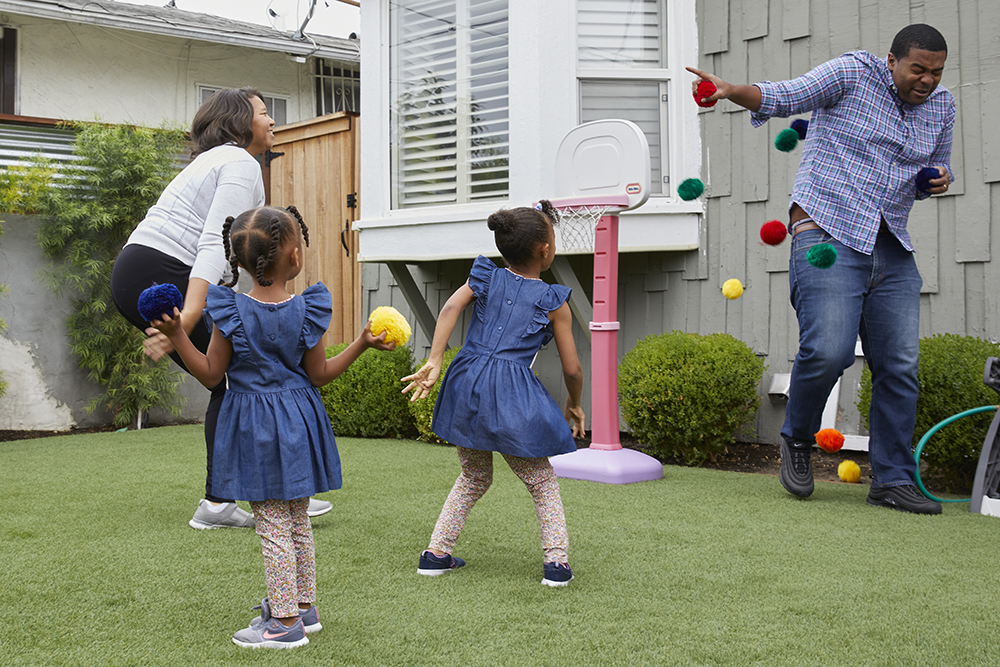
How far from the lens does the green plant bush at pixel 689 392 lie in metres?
4.36

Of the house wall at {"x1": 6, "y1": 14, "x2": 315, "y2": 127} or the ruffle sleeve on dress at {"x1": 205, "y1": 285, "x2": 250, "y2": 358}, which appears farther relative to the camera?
the house wall at {"x1": 6, "y1": 14, "x2": 315, "y2": 127}

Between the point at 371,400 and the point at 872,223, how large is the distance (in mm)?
3458

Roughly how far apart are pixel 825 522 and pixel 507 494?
4.09 feet

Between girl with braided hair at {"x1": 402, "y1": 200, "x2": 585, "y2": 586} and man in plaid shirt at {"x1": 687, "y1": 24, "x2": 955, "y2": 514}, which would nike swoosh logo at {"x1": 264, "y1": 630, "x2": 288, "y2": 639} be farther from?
man in plaid shirt at {"x1": 687, "y1": 24, "x2": 955, "y2": 514}

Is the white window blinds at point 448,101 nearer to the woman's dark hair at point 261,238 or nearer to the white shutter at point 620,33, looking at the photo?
the white shutter at point 620,33

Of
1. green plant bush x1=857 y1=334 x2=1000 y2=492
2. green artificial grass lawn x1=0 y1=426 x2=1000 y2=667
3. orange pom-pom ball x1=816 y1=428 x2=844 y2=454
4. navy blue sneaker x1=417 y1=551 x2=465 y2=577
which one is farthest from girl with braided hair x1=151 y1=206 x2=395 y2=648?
green plant bush x1=857 y1=334 x2=1000 y2=492

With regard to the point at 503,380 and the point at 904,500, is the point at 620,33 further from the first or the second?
the point at 503,380

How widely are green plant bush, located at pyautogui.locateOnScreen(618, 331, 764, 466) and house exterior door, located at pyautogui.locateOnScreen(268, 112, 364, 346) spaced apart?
2978 millimetres

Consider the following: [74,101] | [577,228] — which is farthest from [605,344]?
[74,101]

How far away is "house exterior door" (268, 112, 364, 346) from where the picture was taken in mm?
6938

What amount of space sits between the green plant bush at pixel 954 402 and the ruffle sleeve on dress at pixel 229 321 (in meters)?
2.66

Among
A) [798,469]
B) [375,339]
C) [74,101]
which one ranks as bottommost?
[798,469]

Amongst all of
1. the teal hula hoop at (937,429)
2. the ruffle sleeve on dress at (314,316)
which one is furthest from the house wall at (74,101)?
the teal hula hoop at (937,429)

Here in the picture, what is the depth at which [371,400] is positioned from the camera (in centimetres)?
556
